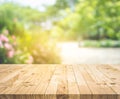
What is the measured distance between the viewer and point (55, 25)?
17.0ft

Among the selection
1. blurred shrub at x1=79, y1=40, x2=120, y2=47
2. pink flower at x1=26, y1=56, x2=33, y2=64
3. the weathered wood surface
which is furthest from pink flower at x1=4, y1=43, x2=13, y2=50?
the weathered wood surface

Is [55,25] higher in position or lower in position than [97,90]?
higher

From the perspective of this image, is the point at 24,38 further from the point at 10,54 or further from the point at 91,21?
the point at 91,21

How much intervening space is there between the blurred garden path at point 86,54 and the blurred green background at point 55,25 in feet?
0.27

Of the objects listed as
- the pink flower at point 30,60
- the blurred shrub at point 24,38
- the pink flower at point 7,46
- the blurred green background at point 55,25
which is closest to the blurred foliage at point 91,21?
the blurred green background at point 55,25

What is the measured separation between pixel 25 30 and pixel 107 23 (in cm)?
153

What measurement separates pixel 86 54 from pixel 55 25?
799mm

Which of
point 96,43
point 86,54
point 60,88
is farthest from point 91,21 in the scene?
point 60,88

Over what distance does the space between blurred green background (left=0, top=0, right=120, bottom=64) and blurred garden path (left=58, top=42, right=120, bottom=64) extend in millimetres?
81

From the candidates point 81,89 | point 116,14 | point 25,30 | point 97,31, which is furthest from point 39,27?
point 81,89

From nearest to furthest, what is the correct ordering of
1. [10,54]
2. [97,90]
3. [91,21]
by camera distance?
1. [97,90]
2. [10,54]
3. [91,21]

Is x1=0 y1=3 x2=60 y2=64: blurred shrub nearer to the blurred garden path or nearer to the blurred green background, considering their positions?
the blurred green background

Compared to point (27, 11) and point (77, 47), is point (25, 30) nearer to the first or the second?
point (27, 11)

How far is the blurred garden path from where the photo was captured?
16.6 ft
